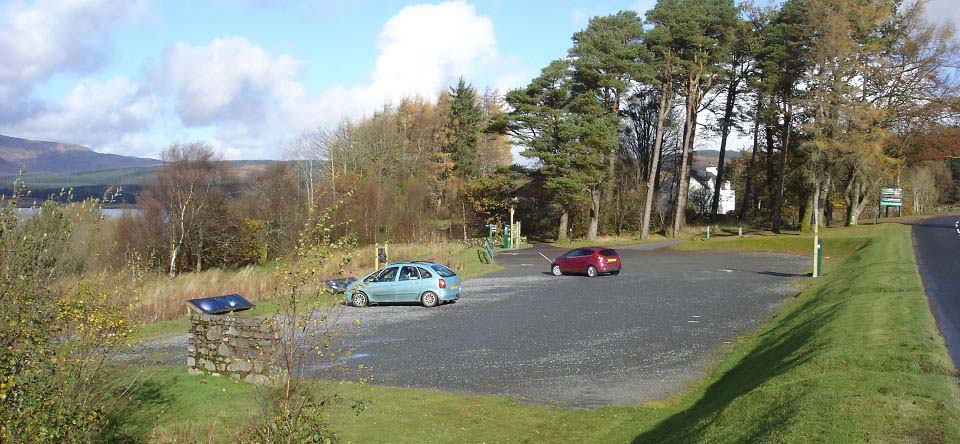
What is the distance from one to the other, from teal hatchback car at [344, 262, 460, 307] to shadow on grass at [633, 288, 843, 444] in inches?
413

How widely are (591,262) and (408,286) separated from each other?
1236cm

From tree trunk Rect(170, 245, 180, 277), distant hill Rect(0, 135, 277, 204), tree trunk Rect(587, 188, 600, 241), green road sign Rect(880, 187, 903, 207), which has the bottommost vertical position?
tree trunk Rect(170, 245, 180, 277)

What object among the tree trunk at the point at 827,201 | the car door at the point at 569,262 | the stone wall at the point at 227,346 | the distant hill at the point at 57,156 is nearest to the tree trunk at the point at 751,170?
the tree trunk at the point at 827,201

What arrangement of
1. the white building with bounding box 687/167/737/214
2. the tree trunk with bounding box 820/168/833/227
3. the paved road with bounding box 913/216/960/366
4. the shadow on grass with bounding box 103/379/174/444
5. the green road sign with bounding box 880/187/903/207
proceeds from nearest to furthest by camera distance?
the shadow on grass with bounding box 103/379/174/444 < the paved road with bounding box 913/216/960/366 < the tree trunk with bounding box 820/168/833/227 < the green road sign with bounding box 880/187/903/207 < the white building with bounding box 687/167/737/214

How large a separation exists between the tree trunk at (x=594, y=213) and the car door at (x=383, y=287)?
35565mm

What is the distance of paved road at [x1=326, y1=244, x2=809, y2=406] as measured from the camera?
1370 cm

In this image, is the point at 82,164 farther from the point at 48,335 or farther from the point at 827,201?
the point at 48,335

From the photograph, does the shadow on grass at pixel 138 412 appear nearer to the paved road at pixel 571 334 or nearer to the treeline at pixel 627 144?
the paved road at pixel 571 334

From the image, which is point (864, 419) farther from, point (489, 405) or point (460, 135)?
point (460, 135)

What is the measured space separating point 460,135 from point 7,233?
2640 inches

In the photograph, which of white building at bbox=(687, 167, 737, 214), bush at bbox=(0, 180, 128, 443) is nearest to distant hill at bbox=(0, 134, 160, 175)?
white building at bbox=(687, 167, 737, 214)

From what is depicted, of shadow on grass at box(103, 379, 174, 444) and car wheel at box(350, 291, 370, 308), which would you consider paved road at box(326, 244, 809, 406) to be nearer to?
car wheel at box(350, 291, 370, 308)

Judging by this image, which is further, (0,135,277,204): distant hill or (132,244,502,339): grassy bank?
(0,135,277,204): distant hill

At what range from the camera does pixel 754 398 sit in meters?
9.46
